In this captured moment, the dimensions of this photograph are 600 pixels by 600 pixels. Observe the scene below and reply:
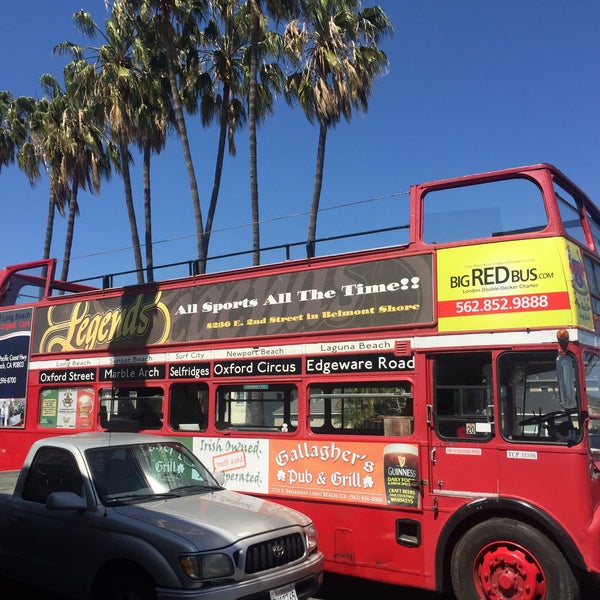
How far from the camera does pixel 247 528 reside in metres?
4.79

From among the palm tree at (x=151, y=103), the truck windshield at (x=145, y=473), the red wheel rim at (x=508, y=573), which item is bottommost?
the red wheel rim at (x=508, y=573)

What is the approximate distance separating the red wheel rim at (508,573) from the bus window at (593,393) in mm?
1183

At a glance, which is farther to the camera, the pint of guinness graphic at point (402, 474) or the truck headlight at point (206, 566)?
the pint of guinness graphic at point (402, 474)

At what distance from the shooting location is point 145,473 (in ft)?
18.6

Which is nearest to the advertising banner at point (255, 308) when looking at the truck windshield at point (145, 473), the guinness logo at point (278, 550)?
the truck windshield at point (145, 473)

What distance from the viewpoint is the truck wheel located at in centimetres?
454

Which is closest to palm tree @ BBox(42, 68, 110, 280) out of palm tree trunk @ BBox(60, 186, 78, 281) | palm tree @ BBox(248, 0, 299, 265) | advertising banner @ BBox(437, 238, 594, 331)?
palm tree trunk @ BBox(60, 186, 78, 281)

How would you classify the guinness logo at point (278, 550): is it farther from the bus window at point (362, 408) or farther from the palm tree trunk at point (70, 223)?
the palm tree trunk at point (70, 223)

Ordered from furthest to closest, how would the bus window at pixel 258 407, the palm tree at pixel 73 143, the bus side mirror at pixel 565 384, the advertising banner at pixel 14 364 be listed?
the palm tree at pixel 73 143 → the advertising banner at pixel 14 364 → the bus window at pixel 258 407 → the bus side mirror at pixel 565 384

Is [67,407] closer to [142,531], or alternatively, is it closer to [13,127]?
[142,531]

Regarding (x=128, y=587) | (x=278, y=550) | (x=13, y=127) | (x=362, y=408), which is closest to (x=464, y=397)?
(x=362, y=408)

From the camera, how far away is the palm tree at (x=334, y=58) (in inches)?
727

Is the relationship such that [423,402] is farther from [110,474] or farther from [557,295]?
[110,474]

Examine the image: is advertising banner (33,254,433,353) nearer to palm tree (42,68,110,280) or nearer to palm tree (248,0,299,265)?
palm tree (248,0,299,265)
